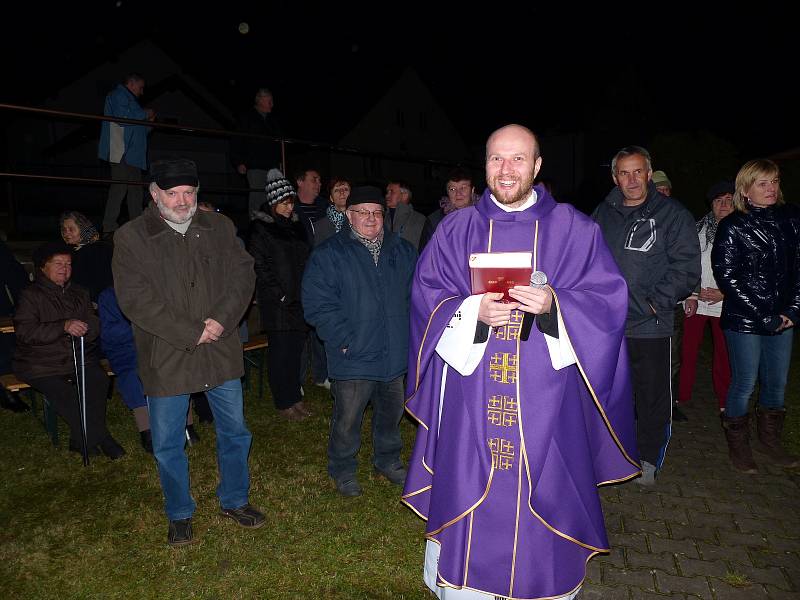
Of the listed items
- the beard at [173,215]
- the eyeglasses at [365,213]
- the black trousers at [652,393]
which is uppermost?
the eyeglasses at [365,213]

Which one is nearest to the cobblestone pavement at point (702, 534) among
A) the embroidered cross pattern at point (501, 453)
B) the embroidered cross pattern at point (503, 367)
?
the embroidered cross pattern at point (501, 453)

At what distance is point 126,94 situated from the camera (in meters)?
8.02

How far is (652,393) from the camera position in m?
4.68

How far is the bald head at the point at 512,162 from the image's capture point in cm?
289

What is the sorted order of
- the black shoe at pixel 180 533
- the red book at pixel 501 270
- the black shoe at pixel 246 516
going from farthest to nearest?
the black shoe at pixel 246 516 → the black shoe at pixel 180 533 → the red book at pixel 501 270

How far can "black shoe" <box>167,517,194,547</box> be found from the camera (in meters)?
4.03

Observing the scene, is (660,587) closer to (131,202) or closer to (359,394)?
(359,394)

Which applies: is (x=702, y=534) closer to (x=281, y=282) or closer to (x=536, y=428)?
(x=536, y=428)

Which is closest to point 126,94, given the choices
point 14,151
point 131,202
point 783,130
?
point 131,202

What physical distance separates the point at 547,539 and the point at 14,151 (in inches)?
1202

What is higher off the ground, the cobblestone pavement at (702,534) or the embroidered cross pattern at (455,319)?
the embroidered cross pattern at (455,319)

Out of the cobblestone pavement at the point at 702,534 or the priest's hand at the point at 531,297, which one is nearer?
the priest's hand at the point at 531,297

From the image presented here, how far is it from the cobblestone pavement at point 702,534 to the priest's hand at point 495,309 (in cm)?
176

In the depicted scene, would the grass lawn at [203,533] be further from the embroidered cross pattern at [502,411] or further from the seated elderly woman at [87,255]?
the seated elderly woman at [87,255]
